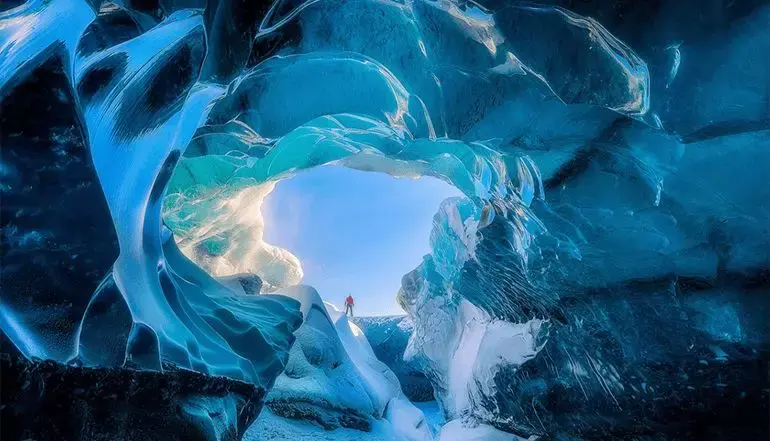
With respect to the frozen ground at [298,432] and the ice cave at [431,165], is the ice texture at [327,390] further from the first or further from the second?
the ice cave at [431,165]

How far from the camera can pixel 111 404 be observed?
1668mm

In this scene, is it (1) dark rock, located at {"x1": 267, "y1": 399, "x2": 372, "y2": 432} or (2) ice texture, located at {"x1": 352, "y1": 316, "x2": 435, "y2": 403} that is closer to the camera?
(1) dark rock, located at {"x1": 267, "y1": 399, "x2": 372, "y2": 432}

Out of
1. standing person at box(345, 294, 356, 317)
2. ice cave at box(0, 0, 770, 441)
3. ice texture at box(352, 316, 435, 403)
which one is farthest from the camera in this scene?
standing person at box(345, 294, 356, 317)

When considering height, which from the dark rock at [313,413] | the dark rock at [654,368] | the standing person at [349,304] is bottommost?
the standing person at [349,304]

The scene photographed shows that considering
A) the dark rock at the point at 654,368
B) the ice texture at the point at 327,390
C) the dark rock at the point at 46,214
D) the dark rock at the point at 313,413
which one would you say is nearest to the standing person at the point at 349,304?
the ice texture at the point at 327,390

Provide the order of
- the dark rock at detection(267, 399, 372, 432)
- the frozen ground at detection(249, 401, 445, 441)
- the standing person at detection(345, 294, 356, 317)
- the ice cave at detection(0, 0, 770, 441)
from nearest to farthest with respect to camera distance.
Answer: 1. the ice cave at detection(0, 0, 770, 441)
2. the frozen ground at detection(249, 401, 445, 441)
3. the dark rock at detection(267, 399, 372, 432)
4. the standing person at detection(345, 294, 356, 317)

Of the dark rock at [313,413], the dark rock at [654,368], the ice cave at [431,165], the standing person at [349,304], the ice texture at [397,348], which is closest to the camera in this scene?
the ice cave at [431,165]

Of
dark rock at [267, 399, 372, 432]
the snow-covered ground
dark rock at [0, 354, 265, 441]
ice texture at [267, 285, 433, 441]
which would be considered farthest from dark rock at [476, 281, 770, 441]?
dark rock at [0, 354, 265, 441]

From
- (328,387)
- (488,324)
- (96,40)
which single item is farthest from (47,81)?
(488,324)

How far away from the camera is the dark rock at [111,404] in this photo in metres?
1.34

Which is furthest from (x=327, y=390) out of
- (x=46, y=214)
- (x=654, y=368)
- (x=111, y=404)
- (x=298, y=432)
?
(x=46, y=214)

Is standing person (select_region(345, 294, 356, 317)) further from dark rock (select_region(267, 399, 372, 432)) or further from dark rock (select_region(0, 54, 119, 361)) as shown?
dark rock (select_region(0, 54, 119, 361))

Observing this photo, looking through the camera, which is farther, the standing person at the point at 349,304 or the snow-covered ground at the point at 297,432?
the standing person at the point at 349,304

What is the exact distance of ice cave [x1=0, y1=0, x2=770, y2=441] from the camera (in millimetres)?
1521
